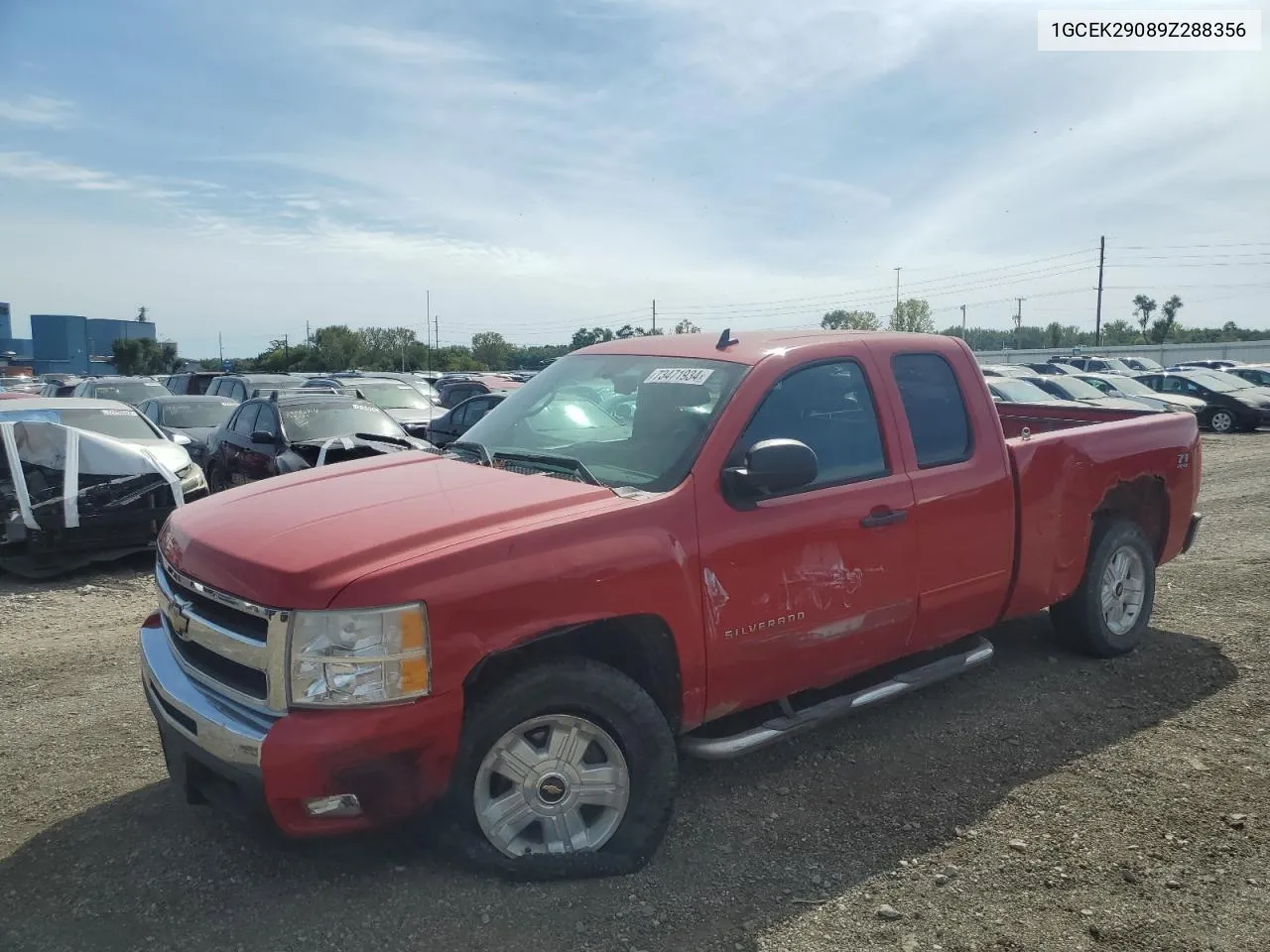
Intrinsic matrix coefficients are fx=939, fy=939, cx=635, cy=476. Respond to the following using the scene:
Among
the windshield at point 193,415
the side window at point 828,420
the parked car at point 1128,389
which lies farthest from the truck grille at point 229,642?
the parked car at point 1128,389

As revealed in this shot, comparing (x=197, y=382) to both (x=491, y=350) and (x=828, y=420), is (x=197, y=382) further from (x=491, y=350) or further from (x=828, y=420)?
(x=491, y=350)

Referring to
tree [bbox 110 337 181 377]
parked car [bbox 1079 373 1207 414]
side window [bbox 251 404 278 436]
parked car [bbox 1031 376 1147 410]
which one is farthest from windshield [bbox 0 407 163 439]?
tree [bbox 110 337 181 377]

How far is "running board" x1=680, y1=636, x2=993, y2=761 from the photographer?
3527 millimetres

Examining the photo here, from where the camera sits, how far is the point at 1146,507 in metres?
5.68

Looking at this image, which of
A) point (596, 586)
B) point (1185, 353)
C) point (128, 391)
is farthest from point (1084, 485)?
point (1185, 353)

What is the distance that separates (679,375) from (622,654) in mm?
1263

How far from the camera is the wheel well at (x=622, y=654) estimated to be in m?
3.10

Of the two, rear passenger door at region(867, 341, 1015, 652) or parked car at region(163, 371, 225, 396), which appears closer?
rear passenger door at region(867, 341, 1015, 652)

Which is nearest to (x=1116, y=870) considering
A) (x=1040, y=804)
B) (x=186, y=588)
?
(x=1040, y=804)

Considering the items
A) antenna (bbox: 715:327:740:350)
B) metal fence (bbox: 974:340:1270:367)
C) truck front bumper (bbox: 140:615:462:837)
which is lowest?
truck front bumper (bbox: 140:615:462:837)

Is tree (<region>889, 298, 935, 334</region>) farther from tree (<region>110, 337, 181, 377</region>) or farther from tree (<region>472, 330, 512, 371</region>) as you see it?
tree (<region>110, 337, 181, 377</region>)

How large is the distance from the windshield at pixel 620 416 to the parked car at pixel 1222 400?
23.6 meters

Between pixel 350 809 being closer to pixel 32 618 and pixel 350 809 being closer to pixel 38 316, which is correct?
pixel 32 618

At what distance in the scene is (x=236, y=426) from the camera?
39.2 feet
